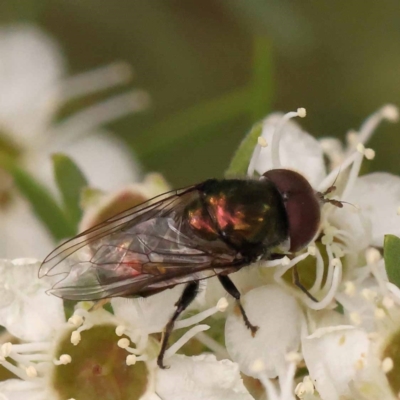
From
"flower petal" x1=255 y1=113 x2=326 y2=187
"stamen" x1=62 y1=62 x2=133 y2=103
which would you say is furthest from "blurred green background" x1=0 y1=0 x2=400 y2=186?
"flower petal" x1=255 y1=113 x2=326 y2=187

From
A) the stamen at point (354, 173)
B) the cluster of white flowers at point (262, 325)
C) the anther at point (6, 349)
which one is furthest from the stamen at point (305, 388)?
the anther at point (6, 349)

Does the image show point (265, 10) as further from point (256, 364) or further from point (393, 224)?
point (256, 364)

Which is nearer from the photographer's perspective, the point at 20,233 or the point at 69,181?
the point at 69,181

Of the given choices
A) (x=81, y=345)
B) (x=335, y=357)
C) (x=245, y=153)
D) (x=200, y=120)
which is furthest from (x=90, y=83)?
(x=335, y=357)

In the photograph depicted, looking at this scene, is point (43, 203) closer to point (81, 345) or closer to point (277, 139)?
point (81, 345)

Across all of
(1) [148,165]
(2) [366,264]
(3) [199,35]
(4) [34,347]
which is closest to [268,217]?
(2) [366,264]

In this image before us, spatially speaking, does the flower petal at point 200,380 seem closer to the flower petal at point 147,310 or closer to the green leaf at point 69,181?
the flower petal at point 147,310
